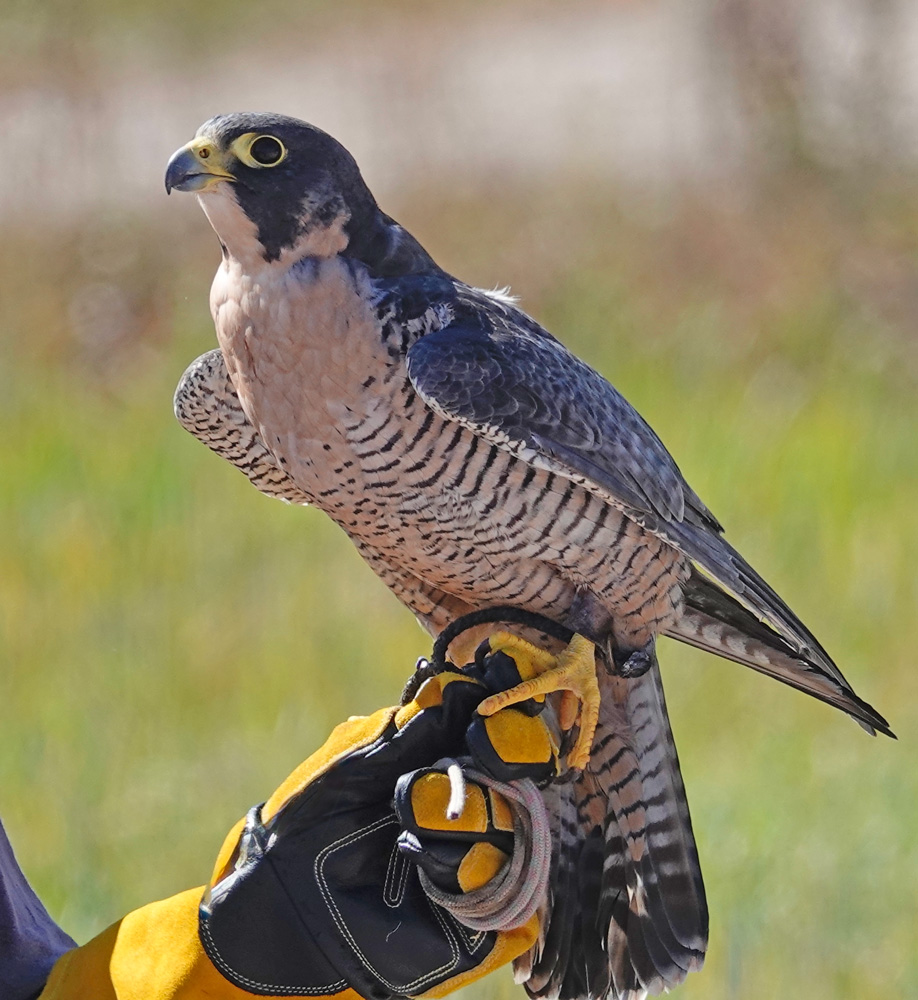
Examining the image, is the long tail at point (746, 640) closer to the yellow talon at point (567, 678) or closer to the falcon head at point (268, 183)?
the yellow talon at point (567, 678)

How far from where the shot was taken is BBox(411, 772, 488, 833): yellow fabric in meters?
2.99

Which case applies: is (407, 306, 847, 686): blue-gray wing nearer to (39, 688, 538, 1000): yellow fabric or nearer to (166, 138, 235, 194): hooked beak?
(166, 138, 235, 194): hooked beak

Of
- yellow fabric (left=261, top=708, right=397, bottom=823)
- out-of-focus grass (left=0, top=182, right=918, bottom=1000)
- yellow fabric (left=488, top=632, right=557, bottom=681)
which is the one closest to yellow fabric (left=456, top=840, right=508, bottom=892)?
yellow fabric (left=261, top=708, right=397, bottom=823)

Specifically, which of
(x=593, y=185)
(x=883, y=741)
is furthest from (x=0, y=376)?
(x=883, y=741)

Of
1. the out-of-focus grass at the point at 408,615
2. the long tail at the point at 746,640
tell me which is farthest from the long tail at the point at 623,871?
the out-of-focus grass at the point at 408,615

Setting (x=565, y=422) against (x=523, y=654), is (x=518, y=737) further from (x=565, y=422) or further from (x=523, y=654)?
(x=565, y=422)

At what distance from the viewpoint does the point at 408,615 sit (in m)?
7.16

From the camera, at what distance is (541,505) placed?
3.28m

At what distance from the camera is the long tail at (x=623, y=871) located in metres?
3.60

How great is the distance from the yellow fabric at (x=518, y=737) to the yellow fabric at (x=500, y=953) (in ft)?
0.98

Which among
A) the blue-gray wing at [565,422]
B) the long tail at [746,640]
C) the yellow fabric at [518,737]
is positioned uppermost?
the blue-gray wing at [565,422]

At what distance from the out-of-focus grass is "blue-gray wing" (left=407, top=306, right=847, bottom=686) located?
A: 177 centimetres

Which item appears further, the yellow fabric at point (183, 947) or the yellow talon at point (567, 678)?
the yellow talon at point (567, 678)

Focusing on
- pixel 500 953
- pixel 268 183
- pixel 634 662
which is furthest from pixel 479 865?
pixel 268 183
